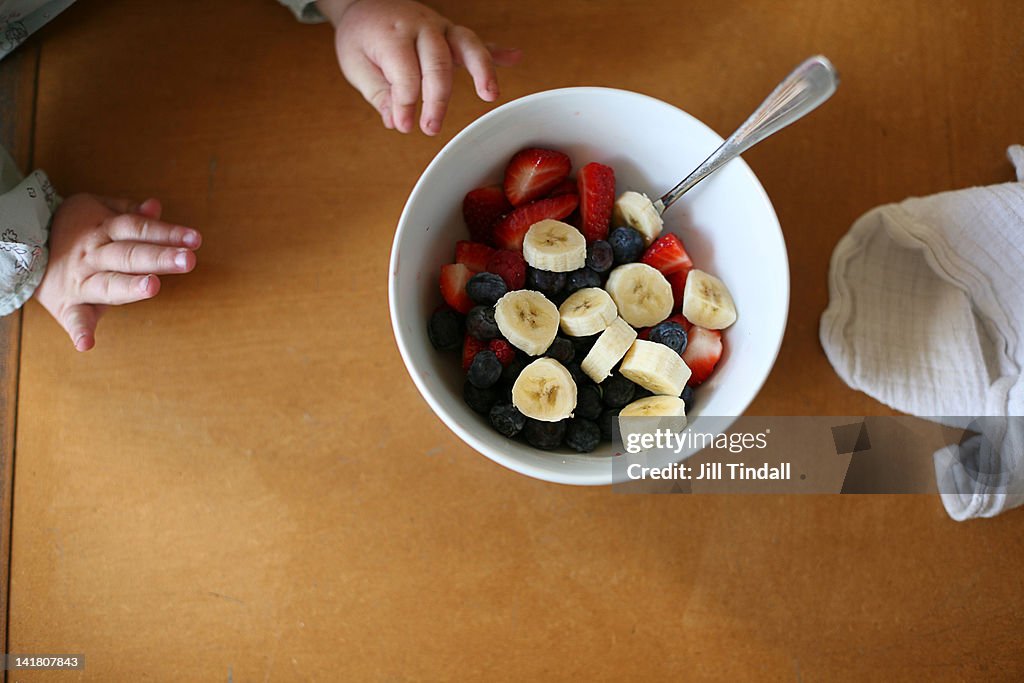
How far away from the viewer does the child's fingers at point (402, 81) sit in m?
0.79

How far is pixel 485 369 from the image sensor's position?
66 cm

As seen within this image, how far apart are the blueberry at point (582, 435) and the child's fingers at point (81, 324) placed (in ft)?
1.72

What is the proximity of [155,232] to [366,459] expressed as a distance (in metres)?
0.33

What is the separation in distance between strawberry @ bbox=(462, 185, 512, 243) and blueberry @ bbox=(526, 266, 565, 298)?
8cm

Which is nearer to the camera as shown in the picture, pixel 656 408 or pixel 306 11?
pixel 656 408

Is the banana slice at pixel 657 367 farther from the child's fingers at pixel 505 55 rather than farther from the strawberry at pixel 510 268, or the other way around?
the child's fingers at pixel 505 55

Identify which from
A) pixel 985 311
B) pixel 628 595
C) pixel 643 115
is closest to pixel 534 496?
pixel 628 595

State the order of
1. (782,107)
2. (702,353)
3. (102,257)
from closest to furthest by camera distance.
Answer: (782,107), (702,353), (102,257)

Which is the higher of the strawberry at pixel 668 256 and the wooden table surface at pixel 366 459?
the strawberry at pixel 668 256

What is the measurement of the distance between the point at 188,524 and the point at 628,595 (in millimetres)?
474

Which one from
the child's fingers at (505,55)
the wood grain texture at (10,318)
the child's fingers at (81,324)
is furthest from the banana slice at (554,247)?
the wood grain texture at (10,318)

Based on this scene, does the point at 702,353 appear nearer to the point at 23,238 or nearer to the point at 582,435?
the point at 582,435

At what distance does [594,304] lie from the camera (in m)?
0.68

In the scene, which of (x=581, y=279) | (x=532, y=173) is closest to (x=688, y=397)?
(x=581, y=279)
